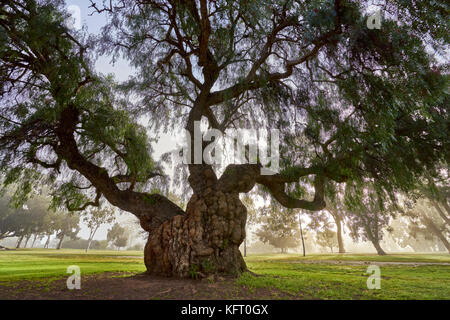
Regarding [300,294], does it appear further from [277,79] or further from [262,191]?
[277,79]

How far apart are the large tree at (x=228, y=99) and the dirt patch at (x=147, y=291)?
601 millimetres

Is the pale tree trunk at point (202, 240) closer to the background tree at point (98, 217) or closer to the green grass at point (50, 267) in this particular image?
the green grass at point (50, 267)

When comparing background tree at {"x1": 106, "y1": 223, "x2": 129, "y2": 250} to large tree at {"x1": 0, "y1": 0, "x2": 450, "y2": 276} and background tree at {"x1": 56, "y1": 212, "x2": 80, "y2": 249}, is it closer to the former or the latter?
background tree at {"x1": 56, "y1": 212, "x2": 80, "y2": 249}

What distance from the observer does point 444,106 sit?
13.5 feet

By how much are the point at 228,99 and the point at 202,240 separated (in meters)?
3.11

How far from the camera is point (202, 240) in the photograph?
457 centimetres

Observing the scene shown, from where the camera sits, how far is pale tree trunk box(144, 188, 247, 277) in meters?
4.41

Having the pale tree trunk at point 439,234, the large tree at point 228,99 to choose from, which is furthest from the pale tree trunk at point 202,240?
the pale tree trunk at point 439,234

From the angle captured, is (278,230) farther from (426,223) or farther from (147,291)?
(147,291)

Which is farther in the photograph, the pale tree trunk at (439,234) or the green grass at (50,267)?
the pale tree trunk at (439,234)

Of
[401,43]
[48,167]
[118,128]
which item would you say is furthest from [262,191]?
[48,167]

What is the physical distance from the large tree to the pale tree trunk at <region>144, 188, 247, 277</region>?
3 cm

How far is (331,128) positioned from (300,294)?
124 inches

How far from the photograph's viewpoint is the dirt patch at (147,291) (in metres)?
3.14
